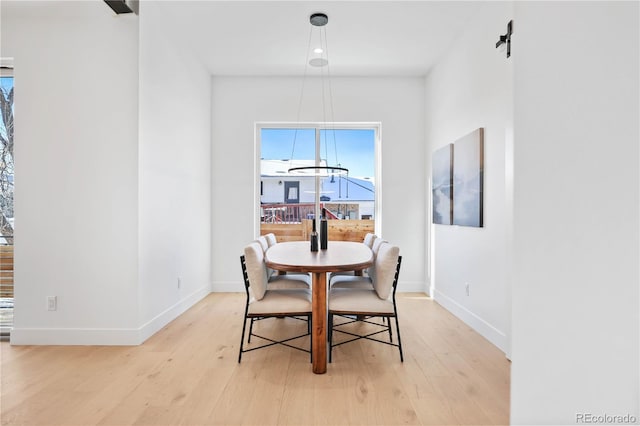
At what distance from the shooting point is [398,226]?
4.78 m

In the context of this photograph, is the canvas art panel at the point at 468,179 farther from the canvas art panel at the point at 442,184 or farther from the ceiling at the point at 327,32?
the ceiling at the point at 327,32

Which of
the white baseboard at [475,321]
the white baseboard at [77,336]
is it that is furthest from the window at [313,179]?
the white baseboard at [77,336]

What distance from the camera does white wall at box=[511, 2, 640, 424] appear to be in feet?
1.25

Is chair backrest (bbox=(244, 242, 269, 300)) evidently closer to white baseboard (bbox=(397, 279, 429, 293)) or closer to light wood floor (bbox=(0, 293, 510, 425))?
light wood floor (bbox=(0, 293, 510, 425))

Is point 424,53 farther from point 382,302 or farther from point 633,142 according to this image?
point 633,142

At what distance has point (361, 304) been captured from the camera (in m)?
2.47

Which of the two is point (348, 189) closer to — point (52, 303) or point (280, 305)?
point (280, 305)

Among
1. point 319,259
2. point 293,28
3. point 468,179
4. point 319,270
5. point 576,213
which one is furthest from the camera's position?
point 293,28

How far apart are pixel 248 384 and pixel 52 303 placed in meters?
1.81

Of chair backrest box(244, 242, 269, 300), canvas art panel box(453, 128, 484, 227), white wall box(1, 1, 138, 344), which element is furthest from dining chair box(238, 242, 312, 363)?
canvas art panel box(453, 128, 484, 227)

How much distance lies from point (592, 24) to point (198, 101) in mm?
4377

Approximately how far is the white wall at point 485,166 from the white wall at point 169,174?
2771mm

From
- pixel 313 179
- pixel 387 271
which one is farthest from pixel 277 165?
pixel 387 271

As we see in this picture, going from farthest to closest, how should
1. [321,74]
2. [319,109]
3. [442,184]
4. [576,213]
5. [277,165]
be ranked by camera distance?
[277,165] → [319,109] → [321,74] → [442,184] → [576,213]
